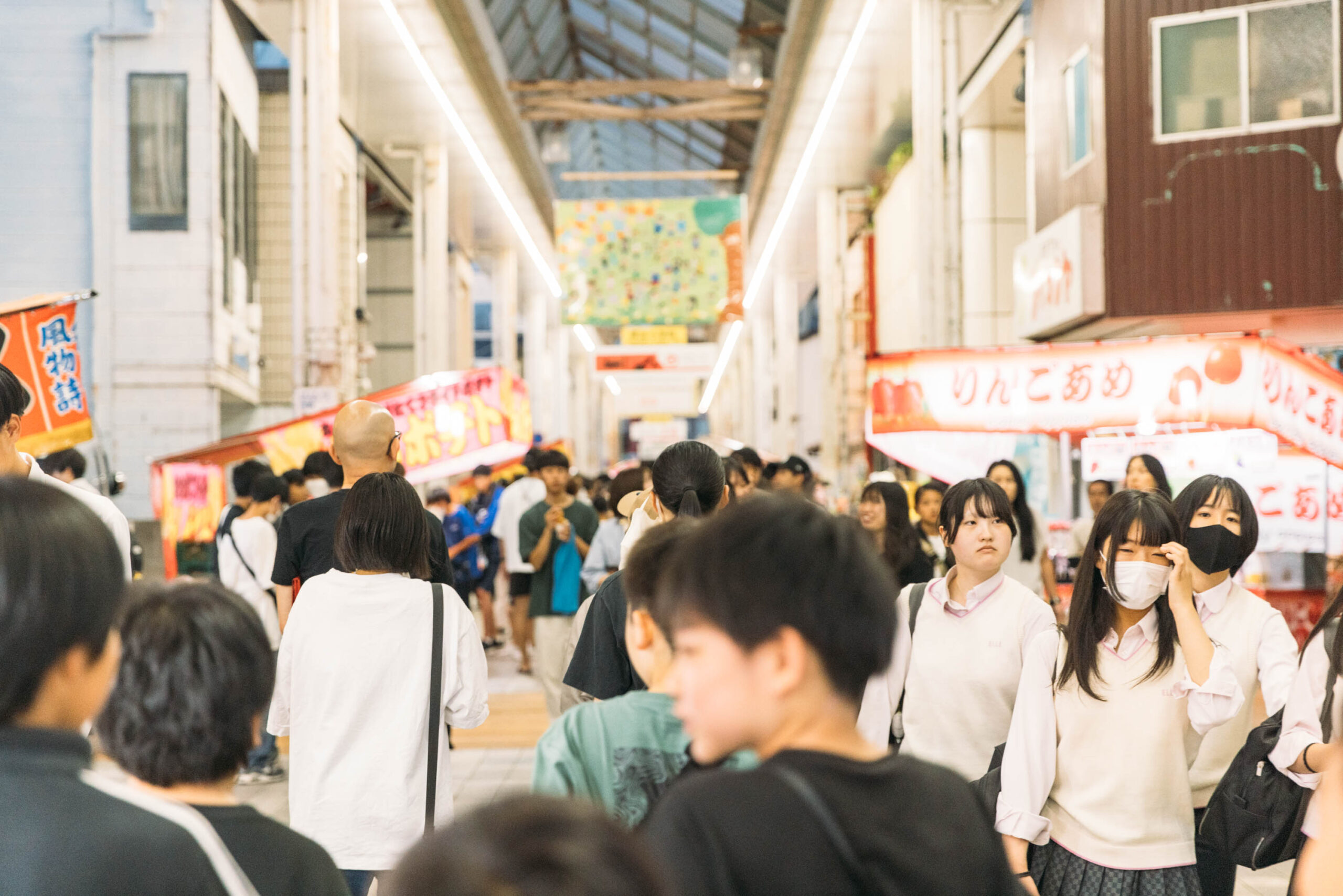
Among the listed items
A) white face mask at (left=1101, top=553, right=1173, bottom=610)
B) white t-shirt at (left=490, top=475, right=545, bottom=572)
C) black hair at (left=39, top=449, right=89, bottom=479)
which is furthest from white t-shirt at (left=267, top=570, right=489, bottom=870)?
white t-shirt at (left=490, top=475, right=545, bottom=572)

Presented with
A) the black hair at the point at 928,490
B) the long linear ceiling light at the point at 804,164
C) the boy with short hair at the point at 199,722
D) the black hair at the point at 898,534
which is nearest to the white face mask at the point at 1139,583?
the boy with short hair at the point at 199,722

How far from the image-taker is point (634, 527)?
3.75 metres

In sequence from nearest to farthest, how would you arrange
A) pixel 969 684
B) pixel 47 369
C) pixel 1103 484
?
pixel 969 684, pixel 47 369, pixel 1103 484

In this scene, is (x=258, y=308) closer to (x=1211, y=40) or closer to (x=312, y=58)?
(x=312, y=58)

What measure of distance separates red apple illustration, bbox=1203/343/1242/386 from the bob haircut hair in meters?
3.09

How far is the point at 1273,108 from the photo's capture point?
9.39 m

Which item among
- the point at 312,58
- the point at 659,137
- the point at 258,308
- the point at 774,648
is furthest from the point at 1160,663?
the point at 659,137

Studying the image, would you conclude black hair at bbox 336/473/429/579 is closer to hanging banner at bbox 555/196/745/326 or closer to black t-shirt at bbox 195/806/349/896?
black t-shirt at bbox 195/806/349/896

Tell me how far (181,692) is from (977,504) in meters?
2.57

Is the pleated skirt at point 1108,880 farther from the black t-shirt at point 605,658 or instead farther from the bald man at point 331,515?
the bald man at point 331,515

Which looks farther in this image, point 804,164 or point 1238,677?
point 804,164

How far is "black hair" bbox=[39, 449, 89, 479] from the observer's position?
6.42 m

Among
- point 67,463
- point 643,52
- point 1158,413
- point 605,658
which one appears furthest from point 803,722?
point 643,52

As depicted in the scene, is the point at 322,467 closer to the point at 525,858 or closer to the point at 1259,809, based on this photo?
the point at 1259,809
